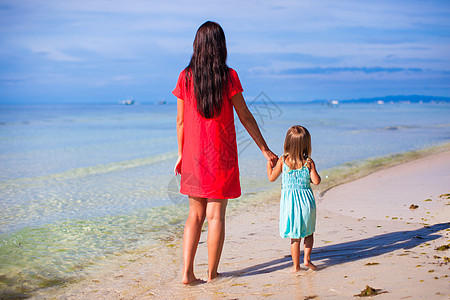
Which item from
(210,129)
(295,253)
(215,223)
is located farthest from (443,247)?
(210,129)

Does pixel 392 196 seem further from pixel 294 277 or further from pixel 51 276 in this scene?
pixel 51 276

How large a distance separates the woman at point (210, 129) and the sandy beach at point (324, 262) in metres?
0.44

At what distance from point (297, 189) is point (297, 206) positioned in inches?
5.8

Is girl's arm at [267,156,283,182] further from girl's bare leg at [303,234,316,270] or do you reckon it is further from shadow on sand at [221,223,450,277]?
shadow on sand at [221,223,450,277]

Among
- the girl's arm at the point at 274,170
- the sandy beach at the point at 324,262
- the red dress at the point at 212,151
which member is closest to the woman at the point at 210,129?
the red dress at the point at 212,151

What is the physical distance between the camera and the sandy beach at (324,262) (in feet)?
10.3

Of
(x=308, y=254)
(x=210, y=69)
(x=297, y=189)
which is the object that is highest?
(x=210, y=69)

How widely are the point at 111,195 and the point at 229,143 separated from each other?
5533 millimetres

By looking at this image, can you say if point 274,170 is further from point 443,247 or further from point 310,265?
point 443,247

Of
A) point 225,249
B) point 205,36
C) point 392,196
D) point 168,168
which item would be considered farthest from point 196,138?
point 168,168

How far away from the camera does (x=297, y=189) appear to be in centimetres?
361

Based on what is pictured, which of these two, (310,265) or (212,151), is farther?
(310,265)

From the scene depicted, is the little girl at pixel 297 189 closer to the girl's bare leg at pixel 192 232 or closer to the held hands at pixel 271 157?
the held hands at pixel 271 157

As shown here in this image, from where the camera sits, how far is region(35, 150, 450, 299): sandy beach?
314 centimetres
